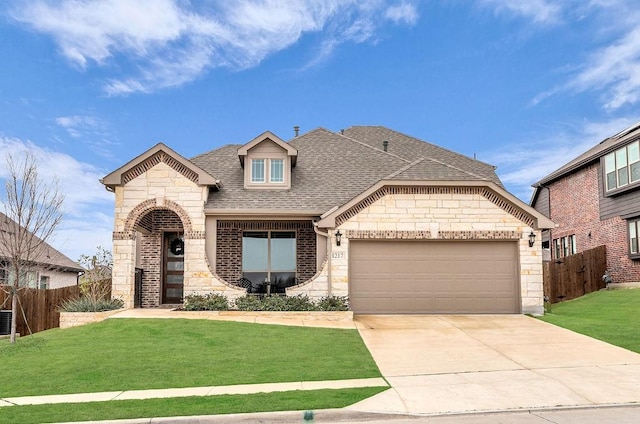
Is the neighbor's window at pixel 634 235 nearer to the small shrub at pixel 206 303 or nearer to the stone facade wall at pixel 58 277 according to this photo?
the small shrub at pixel 206 303

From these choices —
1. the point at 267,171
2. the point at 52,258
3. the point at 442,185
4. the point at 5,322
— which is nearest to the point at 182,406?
the point at 442,185

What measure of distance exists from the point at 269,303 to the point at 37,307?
7.97 meters

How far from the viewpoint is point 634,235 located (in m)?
24.0

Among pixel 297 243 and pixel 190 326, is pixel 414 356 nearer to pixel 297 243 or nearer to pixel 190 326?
pixel 190 326

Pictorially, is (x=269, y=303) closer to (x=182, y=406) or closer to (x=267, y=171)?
(x=267, y=171)

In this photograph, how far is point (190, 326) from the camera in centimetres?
1431

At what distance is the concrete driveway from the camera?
825 centimetres

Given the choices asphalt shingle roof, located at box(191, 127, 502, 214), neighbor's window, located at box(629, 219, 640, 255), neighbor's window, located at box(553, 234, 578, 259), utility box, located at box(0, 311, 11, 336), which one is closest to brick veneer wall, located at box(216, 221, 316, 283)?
asphalt shingle roof, located at box(191, 127, 502, 214)

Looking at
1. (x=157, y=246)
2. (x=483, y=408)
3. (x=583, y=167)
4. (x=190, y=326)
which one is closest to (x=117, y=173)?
(x=157, y=246)

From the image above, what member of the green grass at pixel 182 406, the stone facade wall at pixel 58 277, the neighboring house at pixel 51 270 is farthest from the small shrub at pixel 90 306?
the stone facade wall at pixel 58 277

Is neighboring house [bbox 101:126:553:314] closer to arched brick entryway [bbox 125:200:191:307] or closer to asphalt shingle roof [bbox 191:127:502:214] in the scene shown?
asphalt shingle roof [bbox 191:127:502:214]

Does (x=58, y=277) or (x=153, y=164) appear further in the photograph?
(x=58, y=277)

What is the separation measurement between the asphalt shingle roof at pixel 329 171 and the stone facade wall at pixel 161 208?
0.74 m

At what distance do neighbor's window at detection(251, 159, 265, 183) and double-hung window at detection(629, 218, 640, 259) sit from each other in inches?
635
